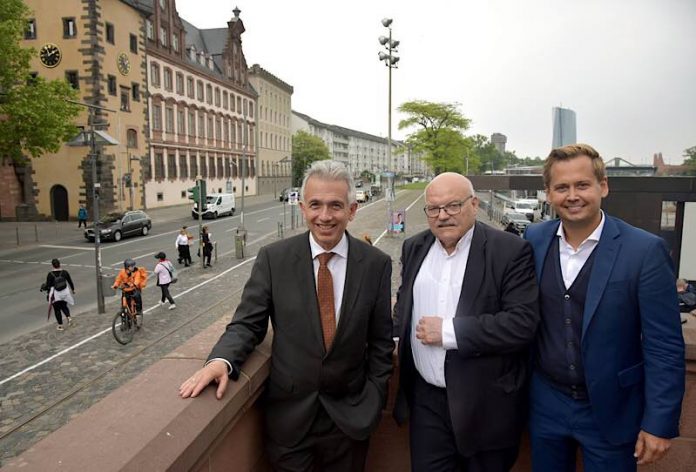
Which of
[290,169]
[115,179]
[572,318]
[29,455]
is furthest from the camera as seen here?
[290,169]

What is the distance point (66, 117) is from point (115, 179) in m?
16.1

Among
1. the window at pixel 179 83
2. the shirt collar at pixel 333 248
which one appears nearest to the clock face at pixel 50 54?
the window at pixel 179 83

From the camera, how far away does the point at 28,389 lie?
28.3 ft

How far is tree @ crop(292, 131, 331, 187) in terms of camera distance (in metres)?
94.1

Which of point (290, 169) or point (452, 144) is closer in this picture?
point (452, 144)

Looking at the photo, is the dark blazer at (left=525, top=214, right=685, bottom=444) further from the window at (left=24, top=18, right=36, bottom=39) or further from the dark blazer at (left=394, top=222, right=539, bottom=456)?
the window at (left=24, top=18, right=36, bottom=39)

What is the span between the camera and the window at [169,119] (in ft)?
161

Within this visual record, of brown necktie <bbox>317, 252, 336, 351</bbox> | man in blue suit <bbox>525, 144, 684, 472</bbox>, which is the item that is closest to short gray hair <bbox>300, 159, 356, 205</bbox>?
brown necktie <bbox>317, 252, 336, 351</bbox>

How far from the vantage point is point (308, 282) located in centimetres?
244

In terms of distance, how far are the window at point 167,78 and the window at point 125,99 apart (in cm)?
785

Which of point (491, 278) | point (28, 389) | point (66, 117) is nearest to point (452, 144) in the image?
point (66, 117)

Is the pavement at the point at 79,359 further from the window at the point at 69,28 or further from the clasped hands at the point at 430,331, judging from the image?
the window at the point at 69,28

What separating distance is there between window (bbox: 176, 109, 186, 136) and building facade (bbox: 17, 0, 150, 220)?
11023 millimetres

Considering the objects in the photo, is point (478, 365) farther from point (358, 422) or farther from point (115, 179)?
point (115, 179)
